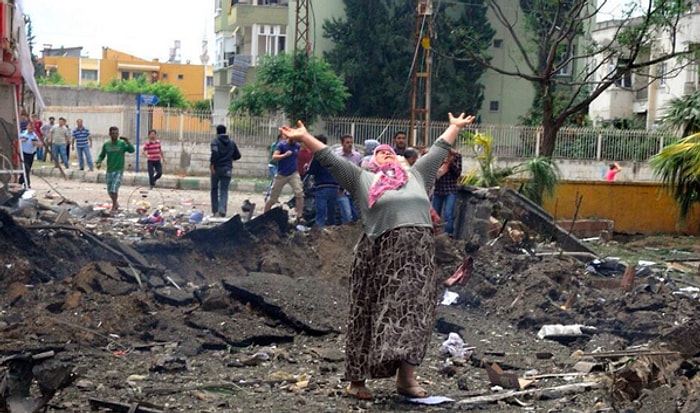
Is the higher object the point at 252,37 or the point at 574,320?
the point at 252,37

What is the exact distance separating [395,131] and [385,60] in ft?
30.8

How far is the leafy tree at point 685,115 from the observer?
23172mm

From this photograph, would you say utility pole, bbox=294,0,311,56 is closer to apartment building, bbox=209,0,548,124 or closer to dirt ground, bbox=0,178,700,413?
apartment building, bbox=209,0,548,124

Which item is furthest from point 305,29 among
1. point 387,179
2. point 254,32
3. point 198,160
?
point 387,179

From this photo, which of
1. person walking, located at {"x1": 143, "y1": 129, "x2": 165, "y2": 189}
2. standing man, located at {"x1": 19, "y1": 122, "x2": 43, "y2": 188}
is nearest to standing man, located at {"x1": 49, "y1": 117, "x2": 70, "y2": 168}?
standing man, located at {"x1": 19, "y1": 122, "x2": 43, "y2": 188}

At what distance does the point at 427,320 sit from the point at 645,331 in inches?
144

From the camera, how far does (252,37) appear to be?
50812mm

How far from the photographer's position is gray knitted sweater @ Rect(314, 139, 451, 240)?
7.17m

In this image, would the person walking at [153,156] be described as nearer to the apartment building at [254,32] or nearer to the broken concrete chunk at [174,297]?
the broken concrete chunk at [174,297]

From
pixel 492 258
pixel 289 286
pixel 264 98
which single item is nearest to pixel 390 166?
pixel 289 286

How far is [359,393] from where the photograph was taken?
727 cm

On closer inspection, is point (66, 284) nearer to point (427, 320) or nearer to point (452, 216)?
point (427, 320)

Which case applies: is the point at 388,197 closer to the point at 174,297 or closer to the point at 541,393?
the point at 541,393

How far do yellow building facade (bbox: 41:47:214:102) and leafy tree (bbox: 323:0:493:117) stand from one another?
55458 mm
